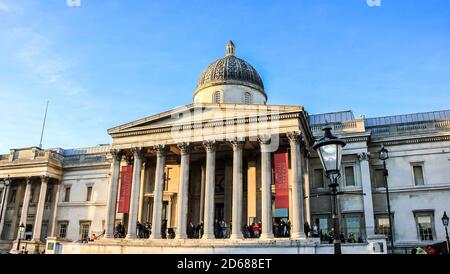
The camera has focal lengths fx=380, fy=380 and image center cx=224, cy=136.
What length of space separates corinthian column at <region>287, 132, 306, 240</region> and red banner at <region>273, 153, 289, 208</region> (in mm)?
462

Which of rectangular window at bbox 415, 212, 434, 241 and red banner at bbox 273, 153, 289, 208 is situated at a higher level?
red banner at bbox 273, 153, 289, 208

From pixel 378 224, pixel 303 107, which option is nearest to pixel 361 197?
pixel 378 224

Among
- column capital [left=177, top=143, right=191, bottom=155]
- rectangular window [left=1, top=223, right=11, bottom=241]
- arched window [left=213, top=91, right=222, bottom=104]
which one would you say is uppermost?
arched window [left=213, top=91, right=222, bottom=104]

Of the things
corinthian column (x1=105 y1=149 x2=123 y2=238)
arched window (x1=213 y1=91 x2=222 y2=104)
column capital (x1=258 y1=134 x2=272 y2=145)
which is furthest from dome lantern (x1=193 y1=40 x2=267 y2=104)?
corinthian column (x1=105 y1=149 x2=123 y2=238)

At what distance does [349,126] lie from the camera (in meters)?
32.0

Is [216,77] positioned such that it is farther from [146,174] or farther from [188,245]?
[188,245]

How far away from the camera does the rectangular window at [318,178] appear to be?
31217 mm

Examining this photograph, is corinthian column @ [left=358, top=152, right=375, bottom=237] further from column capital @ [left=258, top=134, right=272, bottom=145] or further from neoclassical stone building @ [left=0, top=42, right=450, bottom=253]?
column capital @ [left=258, top=134, right=272, bottom=145]

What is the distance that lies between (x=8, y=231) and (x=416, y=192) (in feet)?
130

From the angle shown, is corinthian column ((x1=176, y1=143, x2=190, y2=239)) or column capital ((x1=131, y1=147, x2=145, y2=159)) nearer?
corinthian column ((x1=176, y1=143, x2=190, y2=239))

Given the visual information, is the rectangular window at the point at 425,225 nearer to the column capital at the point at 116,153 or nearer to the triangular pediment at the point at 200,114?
the triangular pediment at the point at 200,114

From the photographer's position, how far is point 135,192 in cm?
2786

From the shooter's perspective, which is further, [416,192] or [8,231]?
[8,231]

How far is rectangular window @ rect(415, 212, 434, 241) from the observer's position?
28.1m
